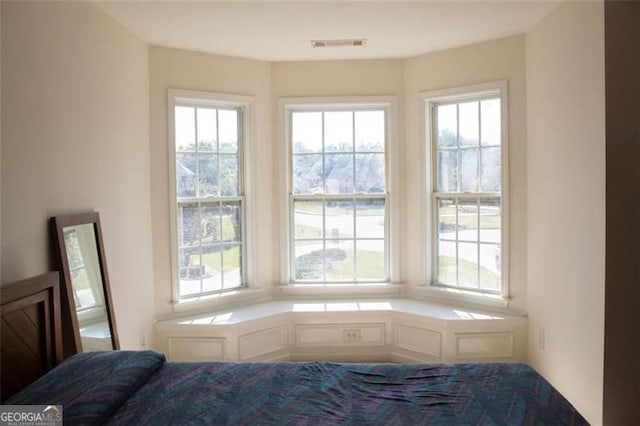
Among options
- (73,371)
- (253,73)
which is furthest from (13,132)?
(253,73)

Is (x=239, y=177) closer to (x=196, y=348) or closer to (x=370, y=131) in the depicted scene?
(x=370, y=131)

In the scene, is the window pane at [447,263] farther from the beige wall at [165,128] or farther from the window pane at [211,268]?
the window pane at [211,268]

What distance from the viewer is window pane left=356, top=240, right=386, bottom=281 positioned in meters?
3.81

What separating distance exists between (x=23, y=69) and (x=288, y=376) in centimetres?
183

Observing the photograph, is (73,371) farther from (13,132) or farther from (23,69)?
(23,69)

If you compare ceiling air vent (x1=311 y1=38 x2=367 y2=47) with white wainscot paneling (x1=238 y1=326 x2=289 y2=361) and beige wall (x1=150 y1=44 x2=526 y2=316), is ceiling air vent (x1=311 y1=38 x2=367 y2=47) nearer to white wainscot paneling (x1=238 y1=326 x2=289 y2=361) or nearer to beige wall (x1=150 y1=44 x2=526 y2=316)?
beige wall (x1=150 y1=44 x2=526 y2=316)

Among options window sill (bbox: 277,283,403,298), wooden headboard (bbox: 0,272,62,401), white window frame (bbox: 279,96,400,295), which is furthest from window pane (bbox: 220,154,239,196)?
wooden headboard (bbox: 0,272,62,401)

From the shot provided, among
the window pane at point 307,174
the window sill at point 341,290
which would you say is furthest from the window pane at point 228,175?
the window sill at point 341,290

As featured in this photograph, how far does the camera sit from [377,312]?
346 centimetres

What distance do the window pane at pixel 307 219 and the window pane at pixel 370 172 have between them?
0.41 meters

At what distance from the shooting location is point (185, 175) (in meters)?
3.42

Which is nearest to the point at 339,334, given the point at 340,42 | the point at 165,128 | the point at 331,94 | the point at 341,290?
the point at 341,290

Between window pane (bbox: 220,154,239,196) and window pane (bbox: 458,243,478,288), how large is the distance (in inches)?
78.0

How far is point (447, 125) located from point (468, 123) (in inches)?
7.1
